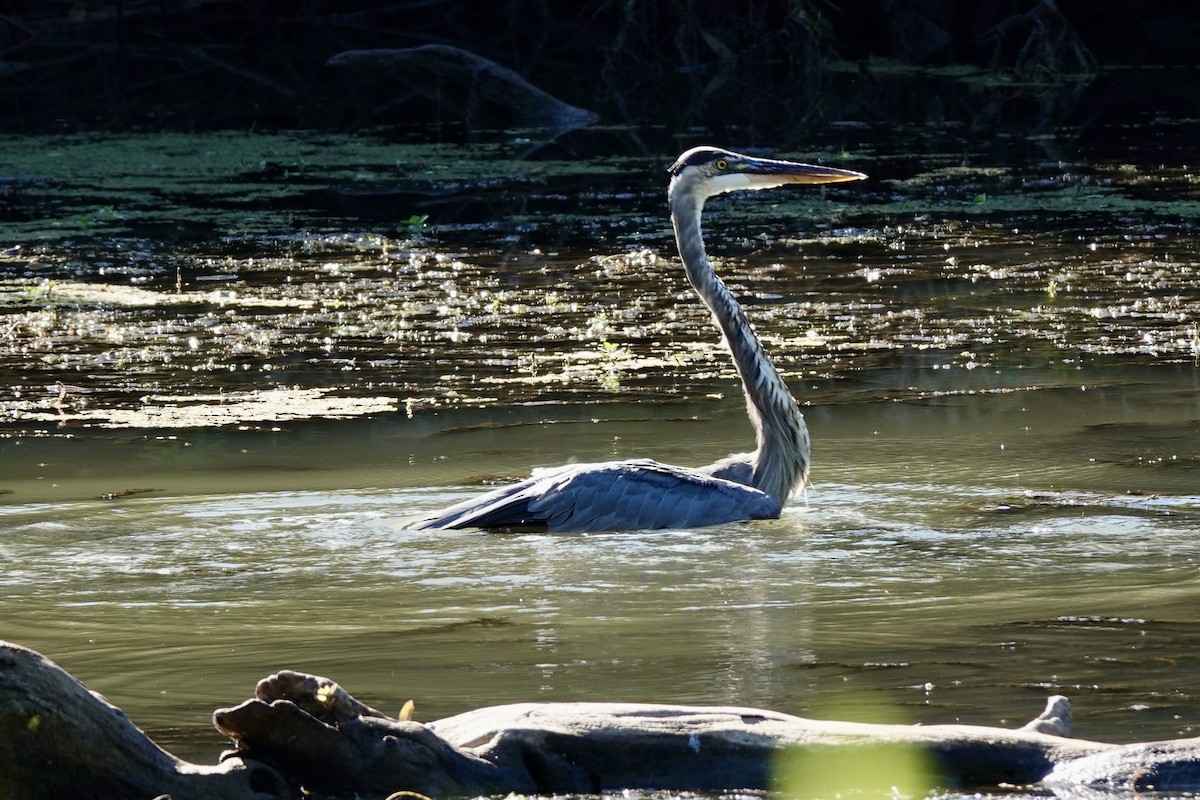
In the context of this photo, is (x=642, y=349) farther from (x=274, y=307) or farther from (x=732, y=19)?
(x=732, y=19)

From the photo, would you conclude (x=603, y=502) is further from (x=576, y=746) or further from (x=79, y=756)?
(x=79, y=756)

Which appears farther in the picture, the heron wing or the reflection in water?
the heron wing

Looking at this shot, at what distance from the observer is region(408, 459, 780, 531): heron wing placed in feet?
23.1

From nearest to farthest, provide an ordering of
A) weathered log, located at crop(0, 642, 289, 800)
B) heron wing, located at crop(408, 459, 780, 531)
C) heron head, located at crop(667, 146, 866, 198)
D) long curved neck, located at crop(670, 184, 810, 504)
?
weathered log, located at crop(0, 642, 289, 800)
heron wing, located at crop(408, 459, 780, 531)
long curved neck, located at crop(670, 184, 810, 504)
heron head, located at crop(667, 146, 866, 198)

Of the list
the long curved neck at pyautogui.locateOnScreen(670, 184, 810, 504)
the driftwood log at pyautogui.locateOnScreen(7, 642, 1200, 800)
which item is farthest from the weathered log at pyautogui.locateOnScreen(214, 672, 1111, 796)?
the long curved neck at pyautogui.locateOnScreen(670, 184, 810, 504)

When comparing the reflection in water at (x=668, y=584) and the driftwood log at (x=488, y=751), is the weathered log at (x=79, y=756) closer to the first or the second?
the driftwood log at (x=488, y=751)

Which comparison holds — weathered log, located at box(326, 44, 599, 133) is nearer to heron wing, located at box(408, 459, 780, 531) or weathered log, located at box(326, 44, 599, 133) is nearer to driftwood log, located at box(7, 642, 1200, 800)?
heron wing, located at box(408, 459, 780, 531)

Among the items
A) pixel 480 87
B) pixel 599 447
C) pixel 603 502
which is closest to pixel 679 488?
pixel 603 502

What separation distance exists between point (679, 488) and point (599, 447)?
4.28 feet

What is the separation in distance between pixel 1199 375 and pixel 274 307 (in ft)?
18.1

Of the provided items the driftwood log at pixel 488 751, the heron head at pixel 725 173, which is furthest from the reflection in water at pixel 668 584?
the heron head at pixel 725 173

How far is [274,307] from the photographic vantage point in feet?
38.9

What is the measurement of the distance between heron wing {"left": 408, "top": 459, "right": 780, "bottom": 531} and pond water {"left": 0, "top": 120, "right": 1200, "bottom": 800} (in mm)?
130

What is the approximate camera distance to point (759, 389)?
7656 millimetres
